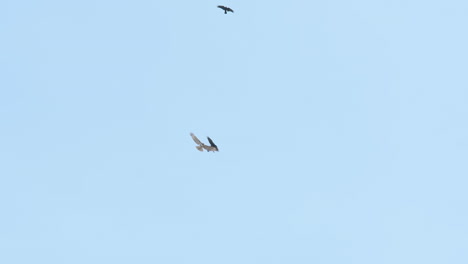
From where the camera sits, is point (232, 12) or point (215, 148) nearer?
point (215, 148)

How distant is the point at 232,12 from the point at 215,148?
34.9 meters

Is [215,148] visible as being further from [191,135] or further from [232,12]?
[232,12]

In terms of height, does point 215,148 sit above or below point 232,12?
below

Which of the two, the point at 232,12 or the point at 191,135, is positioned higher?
the point at 232,12

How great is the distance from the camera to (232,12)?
4717 inches

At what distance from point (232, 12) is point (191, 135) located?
34015 millimetres

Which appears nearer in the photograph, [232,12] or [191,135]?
[191,135]

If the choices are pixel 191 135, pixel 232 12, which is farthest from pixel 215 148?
pixel 232 12

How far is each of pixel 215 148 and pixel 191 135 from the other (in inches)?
136

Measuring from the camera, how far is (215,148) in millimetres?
92375
